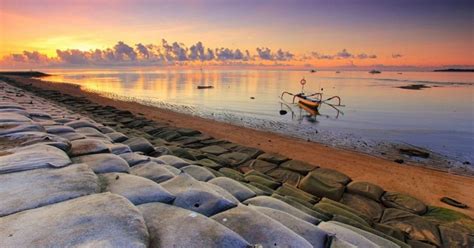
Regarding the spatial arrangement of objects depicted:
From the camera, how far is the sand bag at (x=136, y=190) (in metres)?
3.12

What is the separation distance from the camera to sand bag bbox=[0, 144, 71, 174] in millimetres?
3336

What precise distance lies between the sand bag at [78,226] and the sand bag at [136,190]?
1.59 feet

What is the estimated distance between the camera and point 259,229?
273 cm

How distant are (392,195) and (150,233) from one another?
601 centimetres

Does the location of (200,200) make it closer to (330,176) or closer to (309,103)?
(330,176)

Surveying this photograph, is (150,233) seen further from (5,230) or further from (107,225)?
(5,230)

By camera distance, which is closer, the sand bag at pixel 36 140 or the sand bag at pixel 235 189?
the sand bag at pixel 235 189

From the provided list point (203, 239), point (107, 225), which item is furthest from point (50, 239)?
point (203, 239)

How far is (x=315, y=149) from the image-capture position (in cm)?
1178

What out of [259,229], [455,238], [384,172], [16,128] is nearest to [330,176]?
[455,238]

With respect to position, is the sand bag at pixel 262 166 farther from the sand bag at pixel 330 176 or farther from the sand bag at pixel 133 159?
the sand bag at pixel 133 159

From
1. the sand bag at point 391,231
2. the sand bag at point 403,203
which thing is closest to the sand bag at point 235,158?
the sand bag at point 403,203

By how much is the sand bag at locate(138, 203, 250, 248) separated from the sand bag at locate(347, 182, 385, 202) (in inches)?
194

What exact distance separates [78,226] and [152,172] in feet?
7.02
